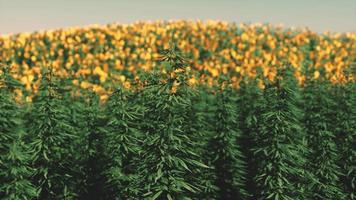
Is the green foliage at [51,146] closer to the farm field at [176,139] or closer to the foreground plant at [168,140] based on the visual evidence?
the farm field at [176,139]

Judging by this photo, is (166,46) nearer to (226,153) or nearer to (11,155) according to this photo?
(226,153)

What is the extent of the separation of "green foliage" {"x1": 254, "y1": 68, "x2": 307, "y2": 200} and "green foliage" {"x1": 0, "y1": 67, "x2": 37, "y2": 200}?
5730mm

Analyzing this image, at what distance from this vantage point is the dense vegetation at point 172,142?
1069 cm

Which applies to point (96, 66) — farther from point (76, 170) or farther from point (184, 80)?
point (184, 80)

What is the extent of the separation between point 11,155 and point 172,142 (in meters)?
4.16

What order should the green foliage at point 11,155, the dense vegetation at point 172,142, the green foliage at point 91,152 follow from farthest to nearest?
1. the green foliage at point 91,152
2. the green foliage at point 11,155
3. the dense vegetation at point 172,142

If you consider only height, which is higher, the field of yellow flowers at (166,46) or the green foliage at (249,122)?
the field of yellow flowers at (166,46)

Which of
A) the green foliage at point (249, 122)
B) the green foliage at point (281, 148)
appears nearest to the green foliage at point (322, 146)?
the green foliage at point (281, 148)

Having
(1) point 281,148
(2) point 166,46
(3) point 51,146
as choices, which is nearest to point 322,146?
(1) point 281,148

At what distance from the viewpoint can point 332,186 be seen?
1441cm

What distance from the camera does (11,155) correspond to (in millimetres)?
12148

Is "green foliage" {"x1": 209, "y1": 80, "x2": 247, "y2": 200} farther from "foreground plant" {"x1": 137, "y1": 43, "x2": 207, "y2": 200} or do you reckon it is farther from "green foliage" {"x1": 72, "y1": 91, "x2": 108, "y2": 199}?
"foreground plant" {"x1": 137, "y1": 43, "x2": 207, "y2": 200}

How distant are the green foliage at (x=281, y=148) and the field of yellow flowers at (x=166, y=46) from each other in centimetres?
1415

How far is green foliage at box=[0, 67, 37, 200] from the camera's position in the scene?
12.2 metres
